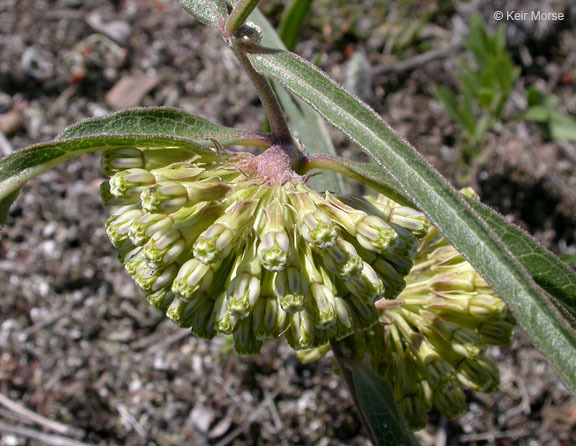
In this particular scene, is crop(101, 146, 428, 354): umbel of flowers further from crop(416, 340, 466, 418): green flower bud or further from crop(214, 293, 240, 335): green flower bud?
crop(416, 340, 466, 418): green flower bud

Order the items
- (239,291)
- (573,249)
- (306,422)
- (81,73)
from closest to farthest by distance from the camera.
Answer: (239,291) → (306,422) → (573,249) → (81,73)

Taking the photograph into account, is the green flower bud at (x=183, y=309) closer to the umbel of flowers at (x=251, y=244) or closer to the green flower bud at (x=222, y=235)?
the umbel of flowers at (x=251, y=244)

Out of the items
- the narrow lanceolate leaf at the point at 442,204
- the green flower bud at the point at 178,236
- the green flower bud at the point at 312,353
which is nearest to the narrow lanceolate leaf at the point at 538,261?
the narrow lanceolate leaf at the point at 442,204

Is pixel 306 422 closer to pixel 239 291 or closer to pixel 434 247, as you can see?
pixel 434 247

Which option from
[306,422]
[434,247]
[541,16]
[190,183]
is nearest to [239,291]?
[190,183]

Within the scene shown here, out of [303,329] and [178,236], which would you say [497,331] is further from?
[178,236]
